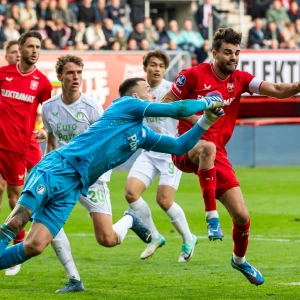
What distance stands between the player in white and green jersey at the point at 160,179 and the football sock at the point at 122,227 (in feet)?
6.17

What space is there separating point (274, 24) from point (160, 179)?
17.1 m

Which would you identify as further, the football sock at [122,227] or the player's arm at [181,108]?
the football sock at [122,227]

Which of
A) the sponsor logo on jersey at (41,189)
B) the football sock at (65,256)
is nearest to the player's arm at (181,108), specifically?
the sponsor logo on jersey at (41,189)

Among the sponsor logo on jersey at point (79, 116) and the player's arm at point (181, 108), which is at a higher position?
the player's arm at point (181, 108)

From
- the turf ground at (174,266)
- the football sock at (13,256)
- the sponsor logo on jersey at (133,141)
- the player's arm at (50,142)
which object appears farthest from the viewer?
the player's arm at (50,142)

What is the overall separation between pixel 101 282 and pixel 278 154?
16.3m

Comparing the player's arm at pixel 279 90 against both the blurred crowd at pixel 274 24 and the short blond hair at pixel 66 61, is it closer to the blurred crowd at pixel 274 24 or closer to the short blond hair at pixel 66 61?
the short blond hair at pixel 66 61

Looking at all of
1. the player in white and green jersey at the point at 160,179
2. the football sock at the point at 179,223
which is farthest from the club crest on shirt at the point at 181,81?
the football sock at the point at 179,223

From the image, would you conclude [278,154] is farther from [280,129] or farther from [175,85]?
[175,85]

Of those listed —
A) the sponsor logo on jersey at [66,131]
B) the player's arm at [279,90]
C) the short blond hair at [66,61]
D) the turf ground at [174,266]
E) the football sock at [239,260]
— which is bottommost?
the turf ground at [174,266]

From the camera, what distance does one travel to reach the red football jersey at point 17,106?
1084 cm

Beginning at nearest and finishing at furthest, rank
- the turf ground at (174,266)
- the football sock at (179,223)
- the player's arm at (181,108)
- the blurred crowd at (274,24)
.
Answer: the player's arm at (181,108)
the turf ground at (174,266)
the football sock at (179,223)
the blurred crowd at (274,24)

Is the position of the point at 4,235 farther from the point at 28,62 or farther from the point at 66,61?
the point at 28,62

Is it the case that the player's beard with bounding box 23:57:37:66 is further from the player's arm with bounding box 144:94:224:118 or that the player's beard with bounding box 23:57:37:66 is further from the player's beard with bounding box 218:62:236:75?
the player's arm with bounding box 144:94:224:118
